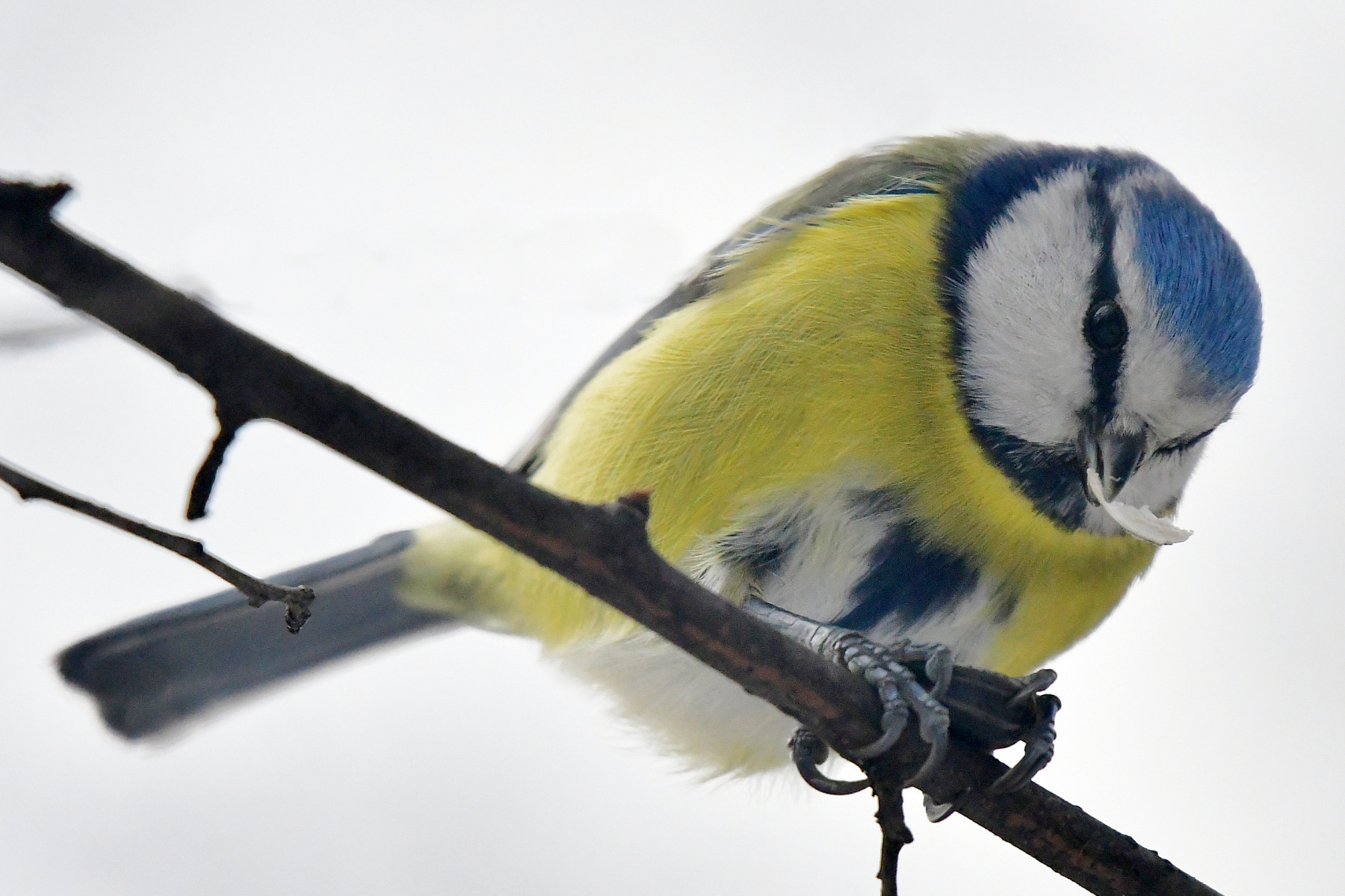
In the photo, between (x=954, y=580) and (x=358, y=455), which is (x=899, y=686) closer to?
(x=954, y=580)

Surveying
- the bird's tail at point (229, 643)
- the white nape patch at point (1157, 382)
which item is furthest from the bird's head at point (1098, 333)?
the bird's tail at point (229, 643)

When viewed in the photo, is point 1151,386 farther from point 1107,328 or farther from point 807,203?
point 807,203

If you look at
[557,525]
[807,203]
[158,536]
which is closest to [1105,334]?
[807,203]

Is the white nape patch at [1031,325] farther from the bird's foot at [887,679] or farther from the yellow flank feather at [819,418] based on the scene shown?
the bird's foot at [887,679]

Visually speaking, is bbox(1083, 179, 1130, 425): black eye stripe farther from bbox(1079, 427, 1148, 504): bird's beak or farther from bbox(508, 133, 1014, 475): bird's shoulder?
bbox(508, 133, 1014, 475): bird's shoulder

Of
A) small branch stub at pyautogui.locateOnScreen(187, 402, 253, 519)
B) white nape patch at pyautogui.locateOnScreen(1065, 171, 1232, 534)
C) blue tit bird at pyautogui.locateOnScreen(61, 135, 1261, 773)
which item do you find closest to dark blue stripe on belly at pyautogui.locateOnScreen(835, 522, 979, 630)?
blue tit bird at pyautogui.locateOnScreen(61, 135, 1261, 773)

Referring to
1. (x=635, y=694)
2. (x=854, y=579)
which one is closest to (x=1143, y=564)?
(x=854, y=579)
